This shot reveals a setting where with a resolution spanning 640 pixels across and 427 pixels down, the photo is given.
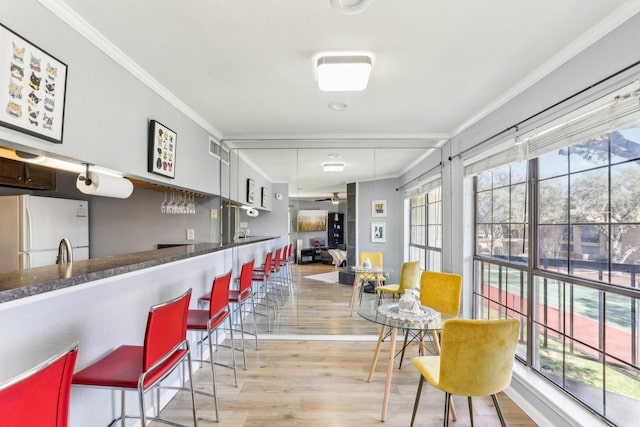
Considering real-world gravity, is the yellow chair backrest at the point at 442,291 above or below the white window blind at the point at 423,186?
below

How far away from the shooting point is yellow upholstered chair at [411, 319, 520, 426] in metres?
1.49

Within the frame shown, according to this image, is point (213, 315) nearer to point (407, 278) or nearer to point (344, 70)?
point (344, 70)

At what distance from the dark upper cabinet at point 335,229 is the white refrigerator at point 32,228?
10.5 ft

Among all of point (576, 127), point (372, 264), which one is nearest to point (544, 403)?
point (576, 127)

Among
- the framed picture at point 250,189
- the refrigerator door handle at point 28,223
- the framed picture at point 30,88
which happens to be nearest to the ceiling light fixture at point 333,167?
the framed picture at point 250,189

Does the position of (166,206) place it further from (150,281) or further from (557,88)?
(557,88)

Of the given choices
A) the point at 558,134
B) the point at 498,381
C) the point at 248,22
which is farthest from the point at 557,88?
the point at 248,22

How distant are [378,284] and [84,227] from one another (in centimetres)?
369

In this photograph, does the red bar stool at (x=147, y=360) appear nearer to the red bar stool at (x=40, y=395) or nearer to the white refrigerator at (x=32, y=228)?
the red bar stool at (x=40, y=395)

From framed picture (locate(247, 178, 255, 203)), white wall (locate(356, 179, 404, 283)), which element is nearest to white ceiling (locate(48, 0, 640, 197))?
white wall (locate(356, 179, 404, 283))

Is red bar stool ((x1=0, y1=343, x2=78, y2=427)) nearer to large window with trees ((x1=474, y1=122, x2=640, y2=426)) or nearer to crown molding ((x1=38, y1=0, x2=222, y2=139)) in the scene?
crown molding ((x1=38, y1=0, x2=222, y2=139))

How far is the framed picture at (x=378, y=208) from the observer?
12.9 ft

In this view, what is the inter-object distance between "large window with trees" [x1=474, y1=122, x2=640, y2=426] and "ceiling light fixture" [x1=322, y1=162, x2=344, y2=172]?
1.95m

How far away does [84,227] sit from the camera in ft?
12.0
